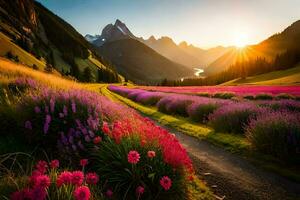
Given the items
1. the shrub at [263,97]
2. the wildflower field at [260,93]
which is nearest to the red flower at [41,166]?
the wildflower field at [260,93]

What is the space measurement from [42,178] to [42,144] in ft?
15.7

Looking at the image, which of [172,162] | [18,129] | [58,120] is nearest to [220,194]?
[172,162]

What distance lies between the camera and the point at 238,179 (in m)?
7.61

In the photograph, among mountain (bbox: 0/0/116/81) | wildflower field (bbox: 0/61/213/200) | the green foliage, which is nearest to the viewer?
wildflower field (bbox: 0/61/213/200)

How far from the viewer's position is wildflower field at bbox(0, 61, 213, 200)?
4.15 m

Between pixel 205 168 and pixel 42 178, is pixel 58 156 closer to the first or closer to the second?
pixel 42 178

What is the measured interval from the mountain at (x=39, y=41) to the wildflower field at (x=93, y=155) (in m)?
75.7

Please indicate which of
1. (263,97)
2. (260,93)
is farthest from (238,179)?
(260,93)

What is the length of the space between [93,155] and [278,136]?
708 centimetres

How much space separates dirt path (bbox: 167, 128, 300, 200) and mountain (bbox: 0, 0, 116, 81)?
77.2 meters

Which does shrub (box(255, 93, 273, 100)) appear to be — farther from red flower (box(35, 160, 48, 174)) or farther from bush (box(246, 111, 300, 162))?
red flower (box(35, 160, 48, 174))

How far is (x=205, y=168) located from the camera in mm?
8664

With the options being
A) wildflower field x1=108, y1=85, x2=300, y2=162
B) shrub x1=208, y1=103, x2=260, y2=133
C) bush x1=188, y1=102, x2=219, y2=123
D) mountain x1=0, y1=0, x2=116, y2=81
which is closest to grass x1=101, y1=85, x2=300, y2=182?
wildflower field x1=108, y1=85, x2=300, y2=162

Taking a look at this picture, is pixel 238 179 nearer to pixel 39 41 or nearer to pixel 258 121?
pixel 258 121
